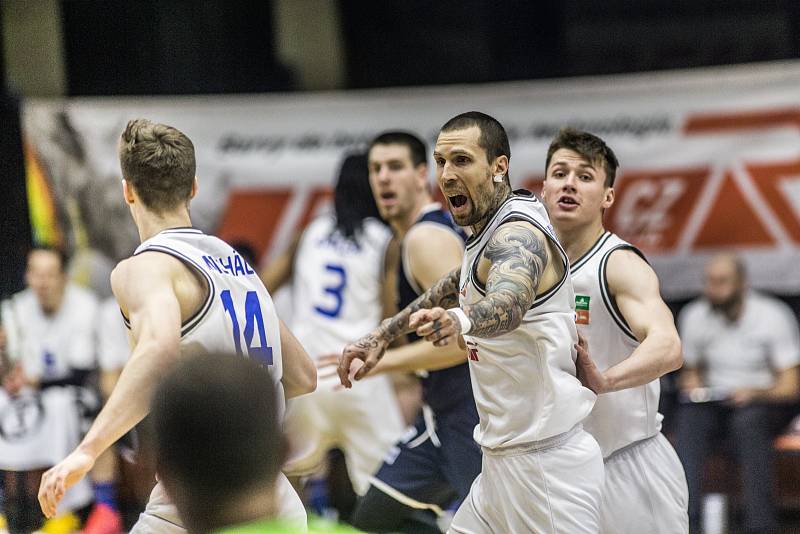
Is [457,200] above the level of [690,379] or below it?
above

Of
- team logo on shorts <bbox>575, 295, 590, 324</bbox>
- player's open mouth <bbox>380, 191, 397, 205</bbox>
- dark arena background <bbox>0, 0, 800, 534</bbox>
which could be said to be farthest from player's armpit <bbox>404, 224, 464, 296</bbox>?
dark arena background <bbox>0, 0, 800, 534</bbox>

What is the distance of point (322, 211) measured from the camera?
29.1ft

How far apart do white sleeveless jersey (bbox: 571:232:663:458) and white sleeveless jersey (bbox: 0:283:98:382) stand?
459 centimetres

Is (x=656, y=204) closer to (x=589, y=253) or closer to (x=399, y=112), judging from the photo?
(x=399, y=112)

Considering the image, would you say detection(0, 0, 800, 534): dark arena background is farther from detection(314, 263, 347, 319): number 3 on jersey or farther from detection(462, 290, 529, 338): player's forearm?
detection(462, 290, 529, 338): player's forearm

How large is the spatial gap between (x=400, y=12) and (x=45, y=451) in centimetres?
414

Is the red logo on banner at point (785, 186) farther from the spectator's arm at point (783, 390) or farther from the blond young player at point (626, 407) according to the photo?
the blond young player at point (626, 407)

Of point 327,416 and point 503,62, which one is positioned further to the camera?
point 503,62

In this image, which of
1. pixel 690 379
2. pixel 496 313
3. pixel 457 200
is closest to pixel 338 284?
pixel 690 379

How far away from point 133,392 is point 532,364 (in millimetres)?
1251

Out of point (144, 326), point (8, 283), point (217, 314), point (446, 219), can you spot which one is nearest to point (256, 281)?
point (217, 314)

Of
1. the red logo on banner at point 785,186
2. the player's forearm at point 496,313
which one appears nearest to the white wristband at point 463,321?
the player's forearm at point 496,313

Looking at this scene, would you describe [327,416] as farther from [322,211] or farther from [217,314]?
[217,314]

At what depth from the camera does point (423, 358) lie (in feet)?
16.9
